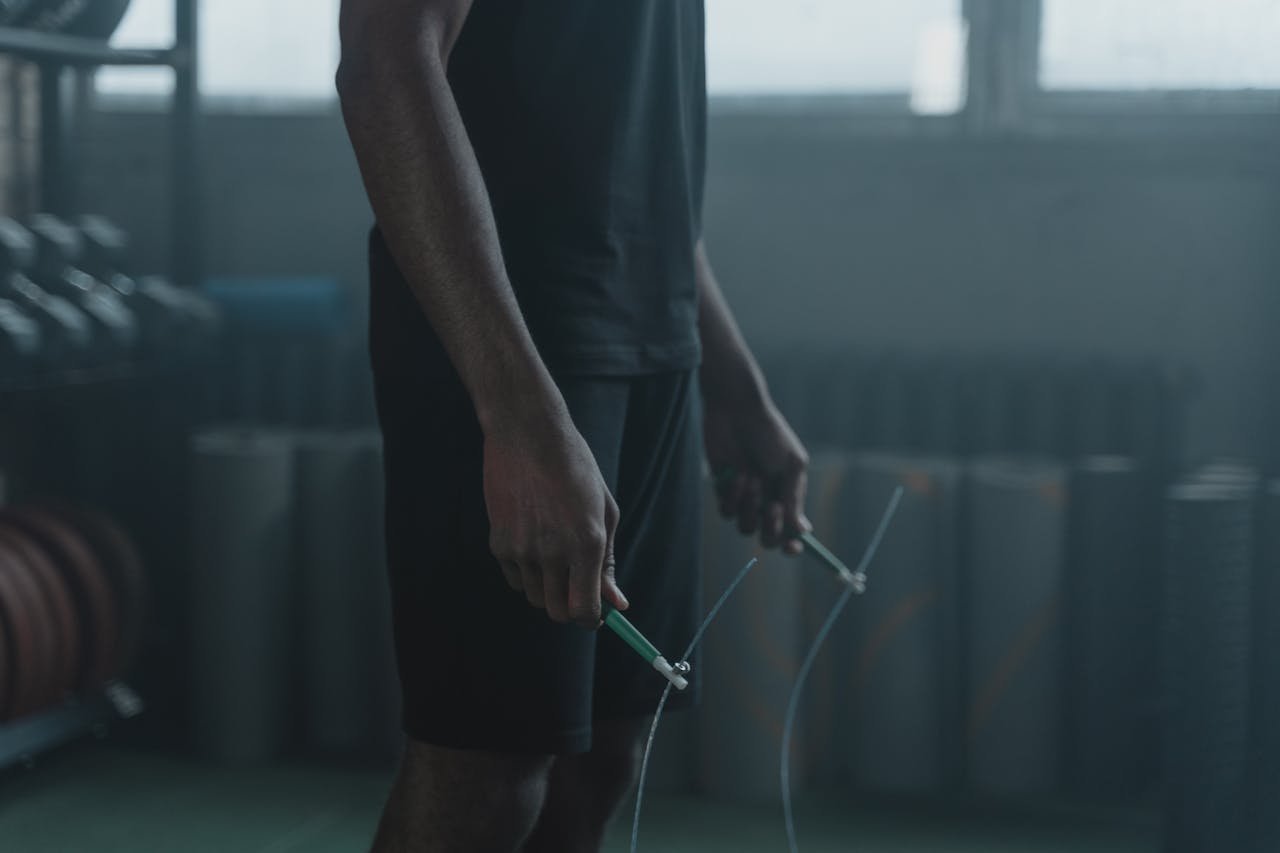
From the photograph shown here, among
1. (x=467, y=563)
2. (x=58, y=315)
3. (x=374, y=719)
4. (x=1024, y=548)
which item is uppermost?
(x=58, y=315)

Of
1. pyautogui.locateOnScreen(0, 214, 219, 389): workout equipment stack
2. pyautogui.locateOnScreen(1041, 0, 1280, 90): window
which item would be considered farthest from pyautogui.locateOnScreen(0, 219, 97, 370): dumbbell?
pyautogui.locateOnScreen(1041, 0, 1280, 90): window

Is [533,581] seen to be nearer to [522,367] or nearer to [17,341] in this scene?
[522,367]

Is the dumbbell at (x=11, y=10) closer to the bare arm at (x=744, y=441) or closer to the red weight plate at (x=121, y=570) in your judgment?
the red weight plate at (x=121, y=570)

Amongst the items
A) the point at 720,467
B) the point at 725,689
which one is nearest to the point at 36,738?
the point at 725,689

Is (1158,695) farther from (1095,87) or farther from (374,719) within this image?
(374,719)

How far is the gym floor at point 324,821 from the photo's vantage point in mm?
2180

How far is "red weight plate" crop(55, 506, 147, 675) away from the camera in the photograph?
8.37 feet

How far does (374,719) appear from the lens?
249 cm

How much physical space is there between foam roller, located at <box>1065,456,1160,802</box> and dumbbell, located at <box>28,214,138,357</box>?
1.53 meters

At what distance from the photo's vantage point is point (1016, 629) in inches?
91.4

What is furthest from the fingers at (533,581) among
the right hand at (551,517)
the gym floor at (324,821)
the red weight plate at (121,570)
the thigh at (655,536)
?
the red weight plate at (121,570)

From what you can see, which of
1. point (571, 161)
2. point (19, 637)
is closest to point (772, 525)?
point (571, 161)

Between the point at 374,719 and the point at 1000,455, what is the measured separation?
113 centimetres

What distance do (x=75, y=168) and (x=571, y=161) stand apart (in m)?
2.03
